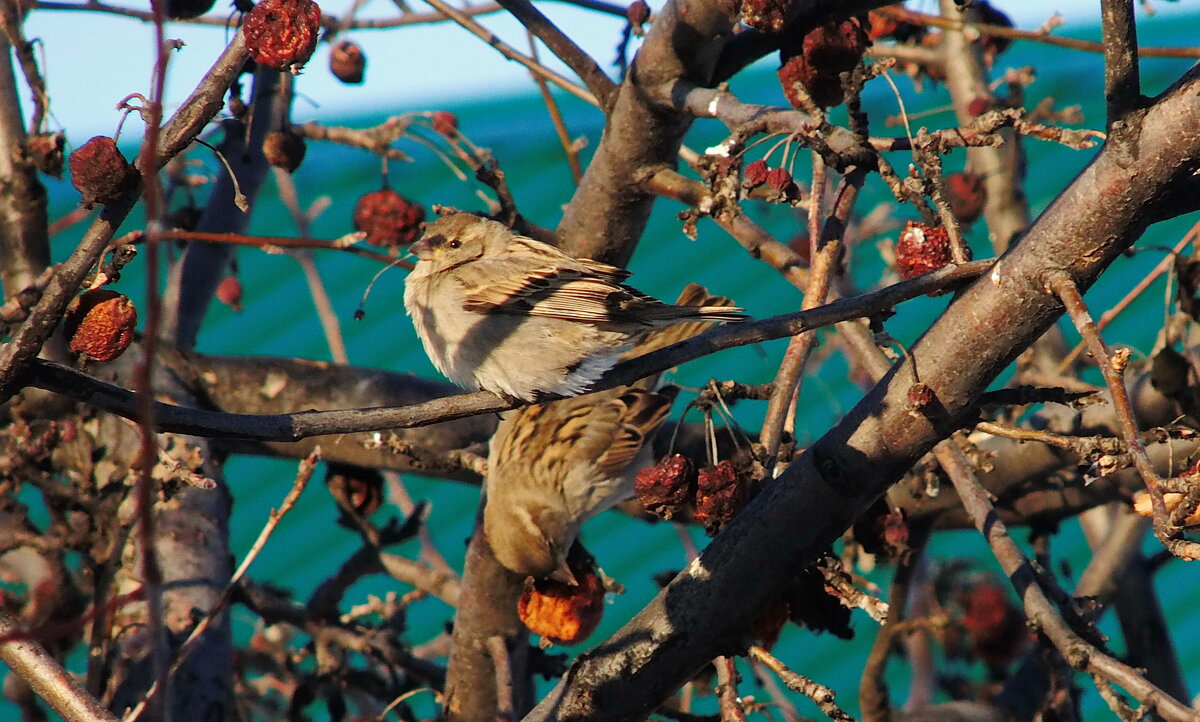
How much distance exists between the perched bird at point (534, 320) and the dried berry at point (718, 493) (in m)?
0.40

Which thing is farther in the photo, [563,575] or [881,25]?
[881,25]

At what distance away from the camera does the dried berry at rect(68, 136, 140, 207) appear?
1800mm

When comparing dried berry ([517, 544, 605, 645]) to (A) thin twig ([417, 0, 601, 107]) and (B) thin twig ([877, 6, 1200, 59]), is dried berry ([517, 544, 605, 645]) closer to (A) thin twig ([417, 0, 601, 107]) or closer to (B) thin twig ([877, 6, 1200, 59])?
(A) thin twig ([417, 0, 601, 107])

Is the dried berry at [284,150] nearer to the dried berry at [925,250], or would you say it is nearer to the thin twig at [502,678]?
the thin twig at [502,678]

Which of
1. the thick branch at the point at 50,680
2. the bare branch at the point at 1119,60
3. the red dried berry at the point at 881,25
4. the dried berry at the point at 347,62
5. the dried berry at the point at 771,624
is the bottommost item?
the thick branch at the point at 50,680

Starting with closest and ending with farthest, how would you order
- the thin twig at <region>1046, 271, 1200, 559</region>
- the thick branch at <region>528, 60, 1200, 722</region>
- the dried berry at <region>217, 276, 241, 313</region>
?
the thin twig at <region>1046, 271, 1200, 559</region> < the thick branch at <region>528, 60, 1200, 722</region> < the dried berry at <region>217, 276, 241, 313</region>

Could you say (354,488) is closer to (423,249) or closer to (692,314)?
(423,249)

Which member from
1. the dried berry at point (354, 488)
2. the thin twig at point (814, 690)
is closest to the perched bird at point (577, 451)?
the dried berry at point (354, 488)

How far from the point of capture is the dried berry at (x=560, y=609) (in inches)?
125

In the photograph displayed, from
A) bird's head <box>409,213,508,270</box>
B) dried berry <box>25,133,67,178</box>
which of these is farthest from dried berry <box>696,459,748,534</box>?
dried berry <box>25,133,67,178</box>

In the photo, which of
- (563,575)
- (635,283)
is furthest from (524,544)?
(635,283)

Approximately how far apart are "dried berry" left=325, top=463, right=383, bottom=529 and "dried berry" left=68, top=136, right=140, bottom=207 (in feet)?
6.71

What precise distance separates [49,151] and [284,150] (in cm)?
58

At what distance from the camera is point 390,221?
3.69m
